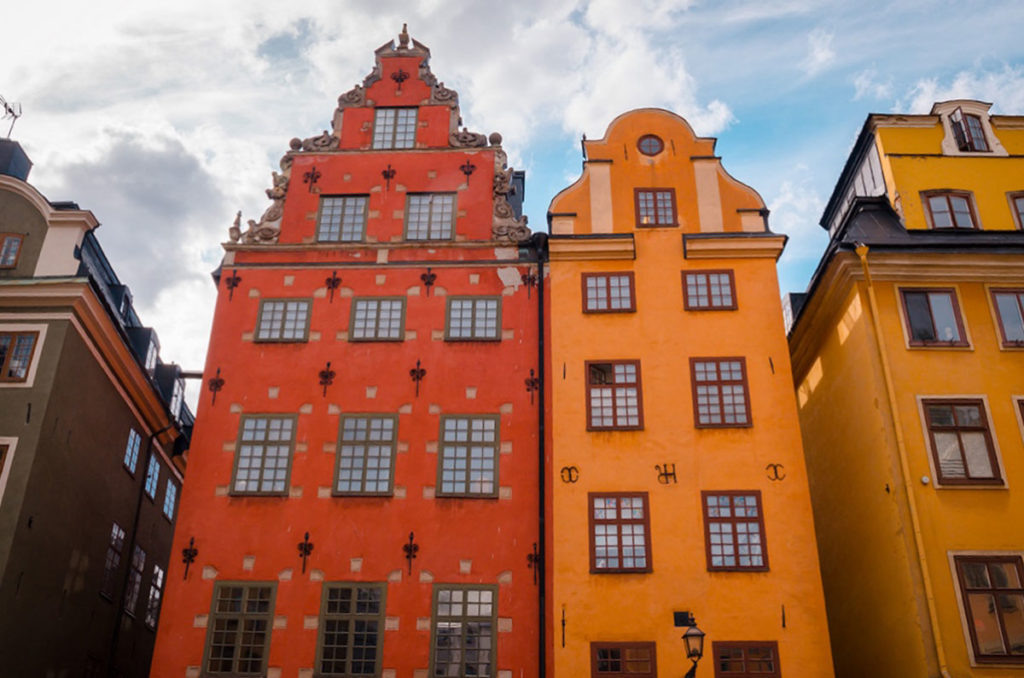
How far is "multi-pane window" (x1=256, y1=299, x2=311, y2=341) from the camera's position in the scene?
70.2 feet

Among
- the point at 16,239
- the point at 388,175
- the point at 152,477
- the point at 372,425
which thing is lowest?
the point at 372,425

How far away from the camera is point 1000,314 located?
66.6 feet

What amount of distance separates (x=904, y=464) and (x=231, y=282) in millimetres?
15477

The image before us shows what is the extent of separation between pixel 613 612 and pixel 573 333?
20.6 feet

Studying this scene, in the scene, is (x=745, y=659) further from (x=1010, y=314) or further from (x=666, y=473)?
(x=1010, y=314)

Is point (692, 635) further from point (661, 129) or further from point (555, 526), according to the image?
point (661, 129)

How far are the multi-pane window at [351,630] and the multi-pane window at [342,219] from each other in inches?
336

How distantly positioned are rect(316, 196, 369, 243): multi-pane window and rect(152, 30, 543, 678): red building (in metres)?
0.05

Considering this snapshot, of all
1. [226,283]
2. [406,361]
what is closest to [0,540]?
[226,283]

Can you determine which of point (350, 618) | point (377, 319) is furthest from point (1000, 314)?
point (350, 618)

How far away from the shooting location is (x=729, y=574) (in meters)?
18.4

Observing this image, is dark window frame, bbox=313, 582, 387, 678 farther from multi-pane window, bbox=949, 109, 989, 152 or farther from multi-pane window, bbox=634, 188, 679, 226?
multi-pane window, bbox=949, 109, 989, 152

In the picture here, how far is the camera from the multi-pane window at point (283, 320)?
21391 millimetres

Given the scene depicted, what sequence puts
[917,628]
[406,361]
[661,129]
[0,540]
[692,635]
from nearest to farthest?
[692,635] < [917,628] < [0,540] < [406,361] < [661,129]
